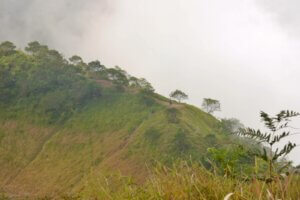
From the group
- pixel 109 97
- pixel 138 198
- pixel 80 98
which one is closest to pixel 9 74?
pixel 80 98

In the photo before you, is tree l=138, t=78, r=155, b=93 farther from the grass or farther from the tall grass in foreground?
the tall grass in foreground

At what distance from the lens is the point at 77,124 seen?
137m

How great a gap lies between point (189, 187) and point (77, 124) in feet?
443

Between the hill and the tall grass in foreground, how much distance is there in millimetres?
92632

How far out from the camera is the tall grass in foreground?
3.94m

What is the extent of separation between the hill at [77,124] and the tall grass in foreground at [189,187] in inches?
3647

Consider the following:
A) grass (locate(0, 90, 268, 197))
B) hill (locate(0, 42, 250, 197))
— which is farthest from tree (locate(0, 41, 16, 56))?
grass (locate(0, 90, 268, 197))

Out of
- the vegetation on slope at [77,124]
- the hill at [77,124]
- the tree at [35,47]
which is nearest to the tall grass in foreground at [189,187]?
the vegetation on slope at [77,124]

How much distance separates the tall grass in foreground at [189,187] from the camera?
3.94 metres

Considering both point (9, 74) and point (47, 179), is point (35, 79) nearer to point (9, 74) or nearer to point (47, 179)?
point (9, 74)

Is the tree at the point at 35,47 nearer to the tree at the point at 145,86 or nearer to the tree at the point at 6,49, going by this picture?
the tree at the point at 6,49

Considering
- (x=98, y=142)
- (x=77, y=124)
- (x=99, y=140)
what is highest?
(x=77, y=124)

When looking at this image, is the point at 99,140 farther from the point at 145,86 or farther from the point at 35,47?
the point at 35,47

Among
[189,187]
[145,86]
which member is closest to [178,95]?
[145,86]
